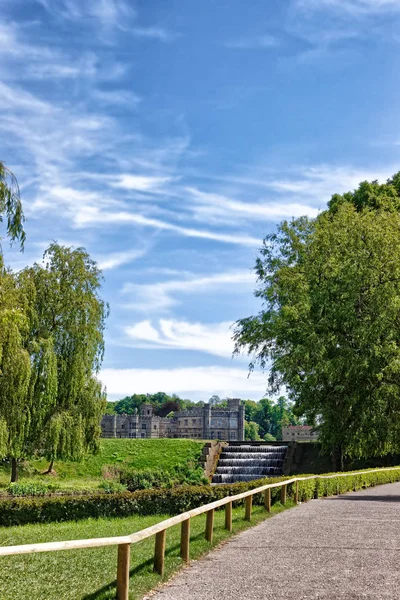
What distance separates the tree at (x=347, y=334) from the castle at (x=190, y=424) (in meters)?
81.3

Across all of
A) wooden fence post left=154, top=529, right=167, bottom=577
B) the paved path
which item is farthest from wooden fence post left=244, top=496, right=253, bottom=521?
wooden fence post left=154, top=529, right=167, bottom=577

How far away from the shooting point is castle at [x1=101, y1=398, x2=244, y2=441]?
115 metres

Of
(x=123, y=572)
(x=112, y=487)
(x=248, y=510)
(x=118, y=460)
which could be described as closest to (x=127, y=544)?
(x=123, y=572)

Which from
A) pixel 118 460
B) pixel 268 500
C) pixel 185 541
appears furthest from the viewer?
pixel 118 460

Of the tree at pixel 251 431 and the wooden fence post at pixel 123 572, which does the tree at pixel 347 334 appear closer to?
the wooden fence post at pixel 123 572

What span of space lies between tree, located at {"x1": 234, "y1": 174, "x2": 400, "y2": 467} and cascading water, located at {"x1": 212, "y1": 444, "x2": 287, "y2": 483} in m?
8.00

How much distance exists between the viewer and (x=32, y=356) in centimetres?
3281

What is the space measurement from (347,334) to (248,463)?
14.1 m

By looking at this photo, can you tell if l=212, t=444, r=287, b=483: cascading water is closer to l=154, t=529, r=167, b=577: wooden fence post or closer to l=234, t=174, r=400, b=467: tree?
l=234, t=174, r=400, b=467: tree

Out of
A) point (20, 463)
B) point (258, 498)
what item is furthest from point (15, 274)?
point (258, 498)

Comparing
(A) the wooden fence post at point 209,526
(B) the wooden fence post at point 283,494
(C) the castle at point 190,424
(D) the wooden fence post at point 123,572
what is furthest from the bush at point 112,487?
(C) the castle at point 190,424

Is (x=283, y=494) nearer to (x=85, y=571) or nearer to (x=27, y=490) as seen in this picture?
(x=85, y=571)

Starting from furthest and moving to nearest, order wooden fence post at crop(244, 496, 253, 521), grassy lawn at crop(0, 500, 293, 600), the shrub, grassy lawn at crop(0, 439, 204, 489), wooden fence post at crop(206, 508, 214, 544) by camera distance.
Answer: grassy lawn at crop(0, 439, 204, 489), the shrub, wooden fence post at crop(244, 496, 253, 521), wooden fence post at crop(206, 508, 214, 544), grassy lawn at crop(0, 500, 293, 600)

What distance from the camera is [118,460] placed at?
155 feet
